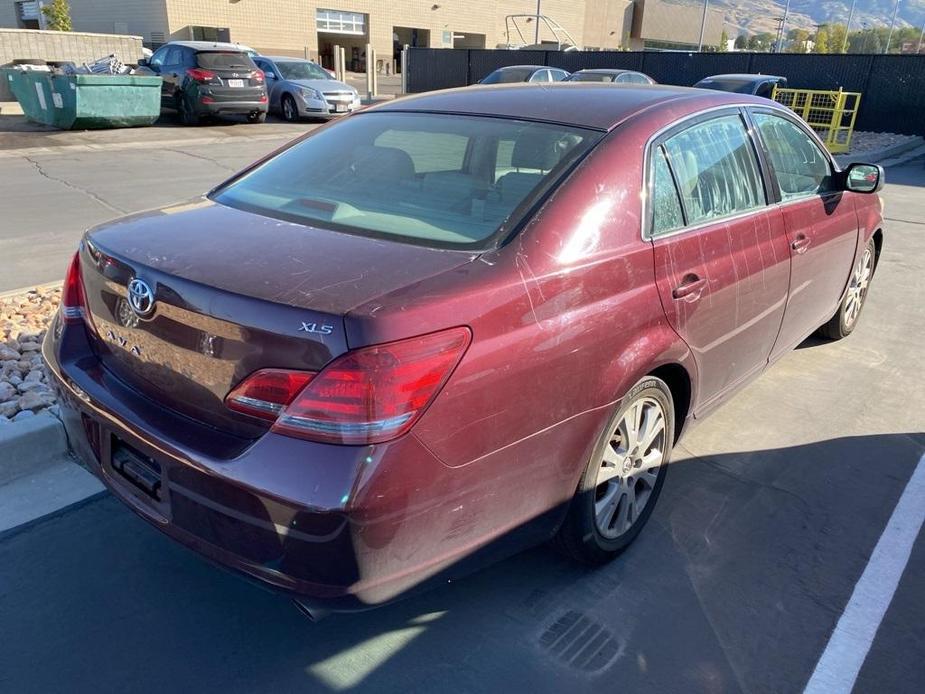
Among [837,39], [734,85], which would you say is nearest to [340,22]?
[734,85]

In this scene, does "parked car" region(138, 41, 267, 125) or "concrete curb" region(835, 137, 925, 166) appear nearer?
"concrete curb" region(835, 137, 925, 166)

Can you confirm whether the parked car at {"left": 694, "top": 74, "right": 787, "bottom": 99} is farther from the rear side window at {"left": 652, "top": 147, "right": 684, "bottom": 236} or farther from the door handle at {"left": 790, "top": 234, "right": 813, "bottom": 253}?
the rear side window at {"left": 652, "top": 147, "right": 684, "bottom": 236}

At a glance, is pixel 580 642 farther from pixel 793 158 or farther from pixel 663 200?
pixel 793 158

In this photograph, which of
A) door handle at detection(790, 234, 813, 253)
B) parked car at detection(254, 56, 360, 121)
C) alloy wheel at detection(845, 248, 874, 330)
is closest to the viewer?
door handle at detection(790, 234, 813, 253)

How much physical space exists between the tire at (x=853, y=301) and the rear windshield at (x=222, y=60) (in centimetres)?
1496

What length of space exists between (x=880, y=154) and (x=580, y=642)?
56.5 feet

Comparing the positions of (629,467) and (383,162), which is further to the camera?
(383,162)

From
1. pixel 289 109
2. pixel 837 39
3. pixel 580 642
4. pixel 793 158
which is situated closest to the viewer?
pixel 580 642

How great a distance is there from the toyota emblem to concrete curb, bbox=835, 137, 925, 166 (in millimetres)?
13941

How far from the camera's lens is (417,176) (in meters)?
2.98

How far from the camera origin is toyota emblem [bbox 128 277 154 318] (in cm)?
224

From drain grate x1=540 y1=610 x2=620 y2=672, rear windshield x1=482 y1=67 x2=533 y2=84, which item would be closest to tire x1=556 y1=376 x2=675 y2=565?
drain grate x1=540 y1=610 x2=620 y2=672

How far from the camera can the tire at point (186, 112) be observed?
661 inches

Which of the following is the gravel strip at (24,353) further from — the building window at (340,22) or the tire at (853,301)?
the building window at (340,22)
